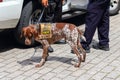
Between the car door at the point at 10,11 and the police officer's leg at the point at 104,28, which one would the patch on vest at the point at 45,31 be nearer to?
the car door at the point at 10,11

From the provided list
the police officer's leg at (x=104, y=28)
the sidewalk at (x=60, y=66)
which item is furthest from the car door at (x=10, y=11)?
the police officer's leg at (x=104, y=28)

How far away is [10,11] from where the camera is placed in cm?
568

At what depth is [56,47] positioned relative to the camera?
6438 mm

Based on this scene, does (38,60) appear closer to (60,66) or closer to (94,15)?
(60,66)

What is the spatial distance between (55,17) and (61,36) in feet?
3.68

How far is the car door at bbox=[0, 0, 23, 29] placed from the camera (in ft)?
18.3

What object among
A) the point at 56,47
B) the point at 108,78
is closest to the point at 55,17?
the point at 56,47

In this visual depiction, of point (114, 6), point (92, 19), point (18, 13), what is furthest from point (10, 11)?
point (114, 6)

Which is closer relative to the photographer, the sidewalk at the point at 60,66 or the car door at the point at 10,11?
the sidewalk at the point at 60,66

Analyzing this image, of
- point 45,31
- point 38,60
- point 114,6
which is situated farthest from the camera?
point 114,6

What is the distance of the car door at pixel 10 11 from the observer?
18.3 feet

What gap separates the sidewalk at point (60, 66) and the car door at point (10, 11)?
0.60 metres

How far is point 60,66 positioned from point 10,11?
125 centimetres

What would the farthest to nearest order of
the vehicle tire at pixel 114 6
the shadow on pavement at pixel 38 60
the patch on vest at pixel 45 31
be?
the vehicle tire at pixel 114 6
the shadow on pavement at pixel 38 60
the patch on vest at pixel 45 31
